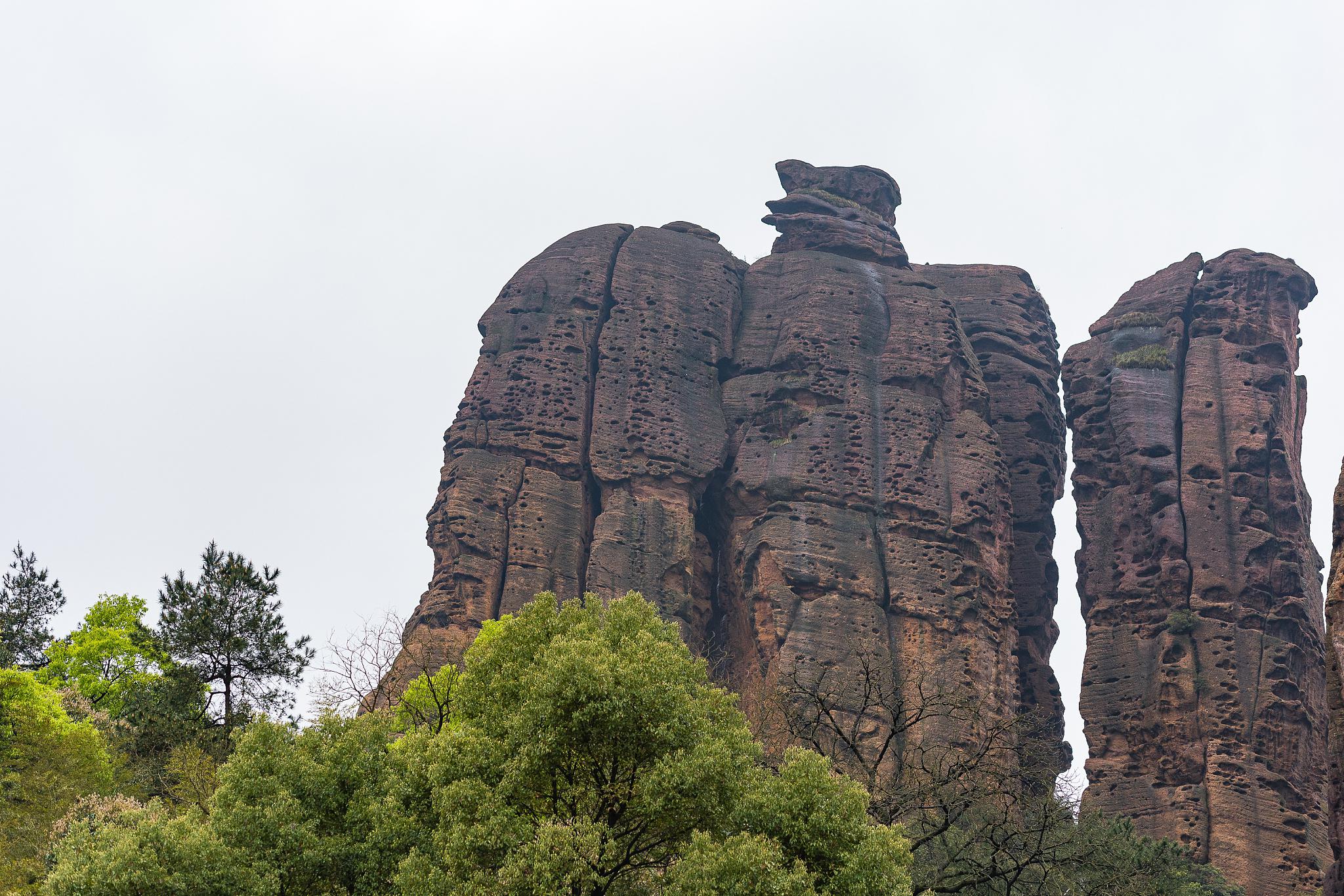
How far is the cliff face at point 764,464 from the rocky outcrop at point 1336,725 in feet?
89.7

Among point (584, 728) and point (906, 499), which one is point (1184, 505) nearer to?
point (906, 499)

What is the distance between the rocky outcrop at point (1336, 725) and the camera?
1841cm

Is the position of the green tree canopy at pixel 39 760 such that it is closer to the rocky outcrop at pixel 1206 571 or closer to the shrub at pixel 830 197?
the rocky outcrop at pixel 1206 571

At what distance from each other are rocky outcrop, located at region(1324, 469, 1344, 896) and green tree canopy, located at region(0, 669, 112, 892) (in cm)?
2684

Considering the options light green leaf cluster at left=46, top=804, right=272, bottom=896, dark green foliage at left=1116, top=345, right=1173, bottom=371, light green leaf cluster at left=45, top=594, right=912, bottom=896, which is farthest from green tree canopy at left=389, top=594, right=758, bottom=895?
dark green foliage at left=1116, top=345, right=1173, bottom=371

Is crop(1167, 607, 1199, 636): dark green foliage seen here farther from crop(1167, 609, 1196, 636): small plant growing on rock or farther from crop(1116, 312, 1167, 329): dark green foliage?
crop(1116, 312, 1167, 329): dark green foliage

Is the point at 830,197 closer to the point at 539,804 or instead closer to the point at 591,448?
the point at 591,448

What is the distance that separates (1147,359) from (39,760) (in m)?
40.9

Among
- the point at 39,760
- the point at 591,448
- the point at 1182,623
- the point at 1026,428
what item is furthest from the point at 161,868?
the point at 1026,428

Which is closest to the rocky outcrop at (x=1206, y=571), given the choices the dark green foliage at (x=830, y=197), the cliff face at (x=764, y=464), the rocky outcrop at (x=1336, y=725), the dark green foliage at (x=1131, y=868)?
the cliff face at (x=764, y=464)

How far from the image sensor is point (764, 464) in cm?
5088

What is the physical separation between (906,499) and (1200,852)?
14930mm

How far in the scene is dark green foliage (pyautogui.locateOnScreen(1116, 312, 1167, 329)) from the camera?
55531 millimetres

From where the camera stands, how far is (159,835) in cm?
2288
